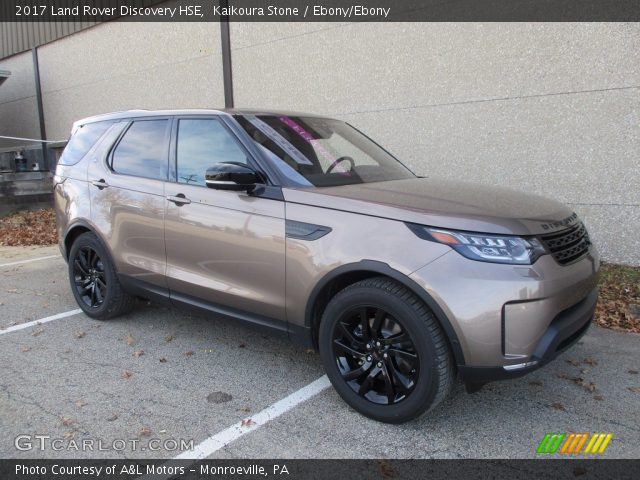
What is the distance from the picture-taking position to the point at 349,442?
2.85 metres

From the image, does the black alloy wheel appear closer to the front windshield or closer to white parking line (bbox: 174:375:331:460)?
white parking line (bbox: 174:375:331:460)

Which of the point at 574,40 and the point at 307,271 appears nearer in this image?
the point at 307,271

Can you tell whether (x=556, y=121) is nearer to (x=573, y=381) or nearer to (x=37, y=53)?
(x=573, y=381)

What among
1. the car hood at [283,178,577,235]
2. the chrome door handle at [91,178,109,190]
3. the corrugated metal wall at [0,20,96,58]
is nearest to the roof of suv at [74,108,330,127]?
the chrome door handle at [91,178,109,190]

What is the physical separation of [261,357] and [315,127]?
185 centimetres

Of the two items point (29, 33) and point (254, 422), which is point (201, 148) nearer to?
point (254, 422)

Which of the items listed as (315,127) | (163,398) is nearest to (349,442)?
(163,398)

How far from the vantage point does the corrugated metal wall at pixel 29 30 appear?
44.2 ft

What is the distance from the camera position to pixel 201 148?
3.87 m

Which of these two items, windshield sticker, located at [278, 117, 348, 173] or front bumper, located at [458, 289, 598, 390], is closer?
front bumper, located at [458, 289, 598, 390]

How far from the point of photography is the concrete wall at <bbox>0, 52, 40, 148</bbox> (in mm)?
15562

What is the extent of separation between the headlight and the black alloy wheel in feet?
1.79

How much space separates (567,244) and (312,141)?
1.89 metres

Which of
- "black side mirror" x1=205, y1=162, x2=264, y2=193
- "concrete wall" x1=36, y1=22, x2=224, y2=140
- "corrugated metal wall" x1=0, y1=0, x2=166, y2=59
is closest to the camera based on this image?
"black side mirror" x1=205, y1=162, x2=264, y2=193
